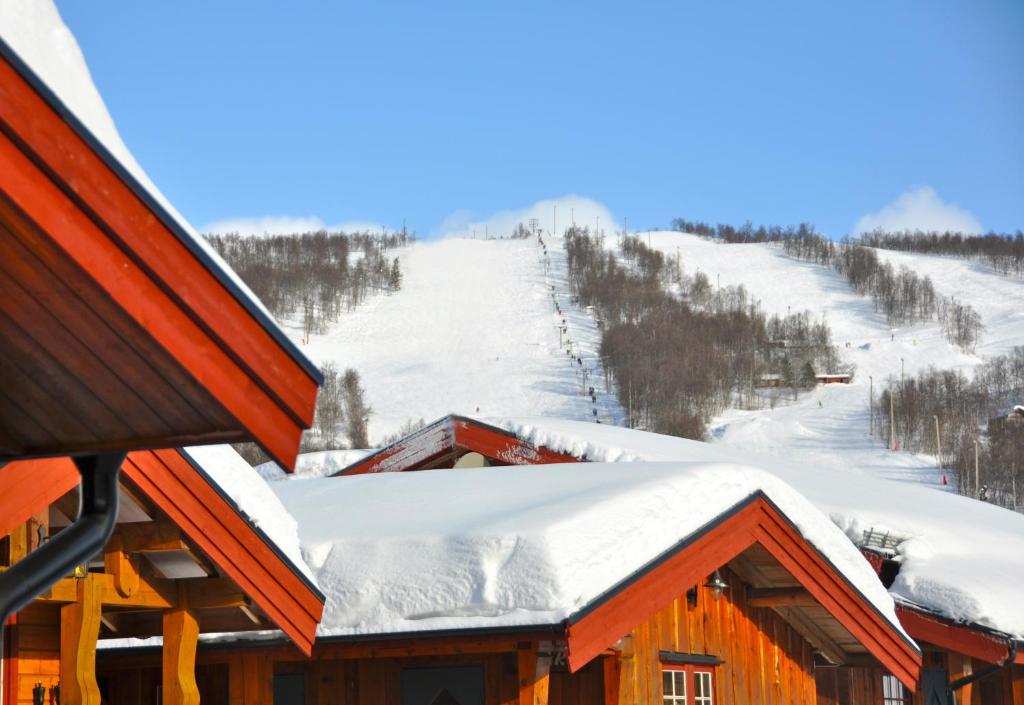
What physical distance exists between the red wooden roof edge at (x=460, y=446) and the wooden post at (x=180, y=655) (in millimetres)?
7579

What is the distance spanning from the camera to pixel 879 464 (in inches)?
2467

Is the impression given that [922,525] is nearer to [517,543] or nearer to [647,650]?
[647,650]

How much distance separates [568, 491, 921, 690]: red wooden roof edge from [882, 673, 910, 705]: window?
9.93 ft

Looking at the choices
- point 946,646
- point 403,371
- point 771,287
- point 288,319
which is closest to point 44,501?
point 946,646

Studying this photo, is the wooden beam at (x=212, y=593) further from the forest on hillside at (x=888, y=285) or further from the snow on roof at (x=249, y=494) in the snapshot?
the forest on hillside at (x=888, y=285)

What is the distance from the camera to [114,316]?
2.90 metres

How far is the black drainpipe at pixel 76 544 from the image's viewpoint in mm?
2918

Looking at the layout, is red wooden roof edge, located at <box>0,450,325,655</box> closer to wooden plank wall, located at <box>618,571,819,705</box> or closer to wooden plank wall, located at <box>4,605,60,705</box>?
wooden plank wall, located at <box>4,605,60,705</box>

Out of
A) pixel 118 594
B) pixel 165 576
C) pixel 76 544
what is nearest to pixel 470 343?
pixel 165 576

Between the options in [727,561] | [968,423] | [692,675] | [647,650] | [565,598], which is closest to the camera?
[565,598]

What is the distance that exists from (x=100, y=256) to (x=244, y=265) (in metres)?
120

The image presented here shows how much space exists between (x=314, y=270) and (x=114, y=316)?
112 meters

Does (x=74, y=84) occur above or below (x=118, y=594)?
above

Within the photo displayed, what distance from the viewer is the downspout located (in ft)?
9.57
